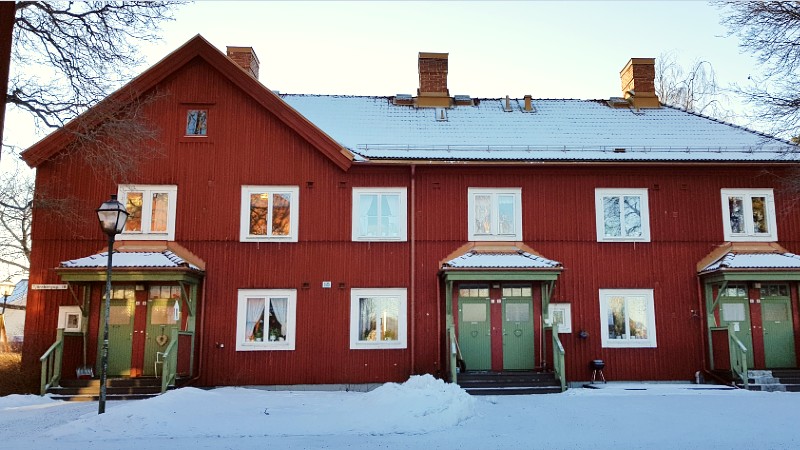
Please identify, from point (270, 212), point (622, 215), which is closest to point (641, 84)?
point (622, 215)

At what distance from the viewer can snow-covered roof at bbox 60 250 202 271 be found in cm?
1586

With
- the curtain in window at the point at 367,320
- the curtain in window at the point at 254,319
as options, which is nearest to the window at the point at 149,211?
the curtain in window at the point at 254,319

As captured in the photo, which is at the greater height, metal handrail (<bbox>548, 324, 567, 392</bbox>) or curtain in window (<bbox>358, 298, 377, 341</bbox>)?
curtain in window (<bbox>358, 298, 377, 341</bbox>)

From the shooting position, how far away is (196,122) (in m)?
18.0

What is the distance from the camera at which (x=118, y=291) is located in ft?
56.0

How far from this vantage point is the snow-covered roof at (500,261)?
16.5 m

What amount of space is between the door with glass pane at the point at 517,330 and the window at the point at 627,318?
2.02m

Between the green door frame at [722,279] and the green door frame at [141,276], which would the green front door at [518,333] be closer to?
the green door frame at [722,279]

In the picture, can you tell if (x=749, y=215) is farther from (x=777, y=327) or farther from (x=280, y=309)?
(x=280, y=309)

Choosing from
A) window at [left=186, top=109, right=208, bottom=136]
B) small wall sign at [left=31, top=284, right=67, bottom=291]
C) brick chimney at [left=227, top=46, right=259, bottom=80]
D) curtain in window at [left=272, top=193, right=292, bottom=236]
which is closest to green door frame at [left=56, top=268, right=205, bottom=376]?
small wall sign at [left=31, top=284, right=67, bottom=291]

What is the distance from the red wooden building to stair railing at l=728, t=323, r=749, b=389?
0.07 m

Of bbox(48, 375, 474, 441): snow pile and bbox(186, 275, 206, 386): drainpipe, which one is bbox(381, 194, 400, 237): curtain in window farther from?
bbox(186, 275, 206, 386): drainpipe

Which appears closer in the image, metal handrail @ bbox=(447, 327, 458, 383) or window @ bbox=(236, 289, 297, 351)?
metal handrail @ bbox=(447, 327, 458, 383)

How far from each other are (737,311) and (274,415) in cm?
1292
